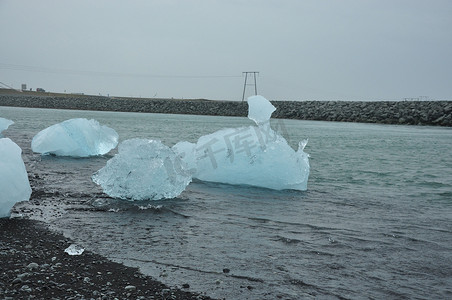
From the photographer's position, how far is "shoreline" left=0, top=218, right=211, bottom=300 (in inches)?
128

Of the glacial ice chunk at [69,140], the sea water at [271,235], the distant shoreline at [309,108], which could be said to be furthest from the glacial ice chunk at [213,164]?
the distant shoreline at [309,108]

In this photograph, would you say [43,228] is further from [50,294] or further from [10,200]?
[50,294]

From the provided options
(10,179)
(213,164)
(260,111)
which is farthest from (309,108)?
(10,179)

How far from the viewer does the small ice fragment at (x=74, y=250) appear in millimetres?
4137

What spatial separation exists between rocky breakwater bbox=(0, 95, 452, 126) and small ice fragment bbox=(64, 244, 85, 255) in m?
38.1

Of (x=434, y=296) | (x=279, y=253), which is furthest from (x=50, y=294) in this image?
(x=434, y=296)

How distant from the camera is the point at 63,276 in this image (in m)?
3.57

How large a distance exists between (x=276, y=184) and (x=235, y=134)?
1302mm

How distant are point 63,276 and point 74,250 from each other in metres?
0.62

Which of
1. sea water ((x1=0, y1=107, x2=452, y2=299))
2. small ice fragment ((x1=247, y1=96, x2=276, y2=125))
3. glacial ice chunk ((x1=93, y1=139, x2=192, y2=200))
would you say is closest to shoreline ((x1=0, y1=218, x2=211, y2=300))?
sea water ((x1=0, y1=107, x2=452, y2=299))

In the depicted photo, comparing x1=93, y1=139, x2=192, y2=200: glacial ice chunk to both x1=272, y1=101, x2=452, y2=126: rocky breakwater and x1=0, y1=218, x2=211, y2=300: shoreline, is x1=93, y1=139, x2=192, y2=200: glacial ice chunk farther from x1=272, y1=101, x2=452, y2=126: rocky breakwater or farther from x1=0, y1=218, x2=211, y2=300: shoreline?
x1=272, y1=101, x2=452, y2=126: rocky breakwater

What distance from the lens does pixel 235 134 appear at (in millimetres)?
8812

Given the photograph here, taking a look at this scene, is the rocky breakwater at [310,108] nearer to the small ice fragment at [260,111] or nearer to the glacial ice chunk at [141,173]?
the small ice fragment at [260,111]

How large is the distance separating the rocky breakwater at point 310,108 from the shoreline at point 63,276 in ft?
126
